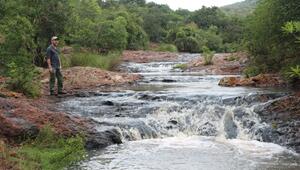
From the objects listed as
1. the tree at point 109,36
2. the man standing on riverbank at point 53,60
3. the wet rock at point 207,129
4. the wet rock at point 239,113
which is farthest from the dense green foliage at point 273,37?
the tree at point 109,36

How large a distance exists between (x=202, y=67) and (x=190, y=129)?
19.1m

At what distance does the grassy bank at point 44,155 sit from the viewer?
26.4 feet

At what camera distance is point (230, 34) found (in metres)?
71.8

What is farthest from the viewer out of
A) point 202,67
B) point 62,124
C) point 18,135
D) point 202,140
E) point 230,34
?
point 230,34

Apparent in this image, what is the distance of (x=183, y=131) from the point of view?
12789 millimetres

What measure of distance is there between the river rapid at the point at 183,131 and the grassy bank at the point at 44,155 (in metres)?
0.47

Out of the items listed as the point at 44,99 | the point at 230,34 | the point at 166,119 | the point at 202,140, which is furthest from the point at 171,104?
the point at 230,34

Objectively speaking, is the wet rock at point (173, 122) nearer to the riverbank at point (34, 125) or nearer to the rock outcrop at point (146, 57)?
the riverbank at point (34, 125)

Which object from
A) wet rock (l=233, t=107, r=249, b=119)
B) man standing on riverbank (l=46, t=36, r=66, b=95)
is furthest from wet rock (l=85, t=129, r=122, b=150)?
man standing on riverbank (l=46, t=36, r=66, b=95)

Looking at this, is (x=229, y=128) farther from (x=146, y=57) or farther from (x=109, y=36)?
(x=146, y=57)

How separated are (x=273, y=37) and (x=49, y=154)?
1251cm

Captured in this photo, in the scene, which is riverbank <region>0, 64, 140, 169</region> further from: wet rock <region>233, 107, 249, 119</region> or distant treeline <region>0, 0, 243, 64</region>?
distant treeline <region>0, 0, 243, 64</region>

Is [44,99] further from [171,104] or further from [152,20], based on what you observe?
[152,20]

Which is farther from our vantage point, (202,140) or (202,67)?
(202,67)
